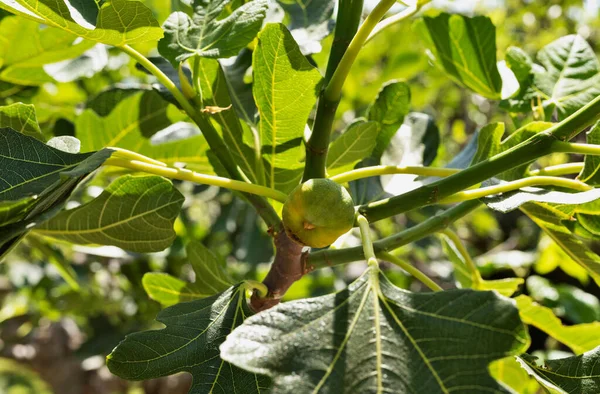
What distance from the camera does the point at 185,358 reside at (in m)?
0.71

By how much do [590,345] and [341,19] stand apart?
676mm

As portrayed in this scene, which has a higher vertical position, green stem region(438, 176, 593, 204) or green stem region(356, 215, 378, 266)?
green stem region(438, 176, 593, 204)

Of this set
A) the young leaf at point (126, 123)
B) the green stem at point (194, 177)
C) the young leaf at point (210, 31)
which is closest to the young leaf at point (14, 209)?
the green stem at point (194, 177)

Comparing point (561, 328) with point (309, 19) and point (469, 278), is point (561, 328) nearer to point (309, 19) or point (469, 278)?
point (469, 278)

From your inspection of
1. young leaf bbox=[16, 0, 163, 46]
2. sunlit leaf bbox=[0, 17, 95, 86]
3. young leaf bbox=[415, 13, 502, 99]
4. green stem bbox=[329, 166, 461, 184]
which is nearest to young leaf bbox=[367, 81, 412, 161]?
young leaf bbox=[415, 13, 502, 99]

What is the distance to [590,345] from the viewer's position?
3.47 ft

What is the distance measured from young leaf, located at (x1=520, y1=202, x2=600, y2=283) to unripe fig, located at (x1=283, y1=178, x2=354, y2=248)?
0.33 m

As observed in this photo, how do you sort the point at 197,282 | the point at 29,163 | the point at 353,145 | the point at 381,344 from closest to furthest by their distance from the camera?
1. the point at 381,344
2. the point at 29,163
3. the point at 353,145
4. the point at 197,282

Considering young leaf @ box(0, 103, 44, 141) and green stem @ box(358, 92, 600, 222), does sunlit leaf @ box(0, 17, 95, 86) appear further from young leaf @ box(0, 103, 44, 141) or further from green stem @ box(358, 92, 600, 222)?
green stem @ box(358, 92, 600, 222)

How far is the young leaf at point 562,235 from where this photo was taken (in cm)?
88

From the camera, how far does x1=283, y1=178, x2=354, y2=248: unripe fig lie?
2.17 ft

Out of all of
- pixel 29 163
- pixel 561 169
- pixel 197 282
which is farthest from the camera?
pixel 197 282

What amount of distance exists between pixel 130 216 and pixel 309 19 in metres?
0.47

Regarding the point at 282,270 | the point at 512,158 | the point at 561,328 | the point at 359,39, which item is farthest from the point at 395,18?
the point at 561,328
